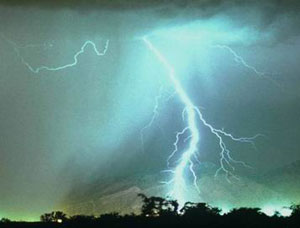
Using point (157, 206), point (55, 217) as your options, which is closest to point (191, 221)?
point (157, 206)

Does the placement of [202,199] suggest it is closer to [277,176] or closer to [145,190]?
[145,190]

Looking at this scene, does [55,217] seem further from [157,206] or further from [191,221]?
[191,221]

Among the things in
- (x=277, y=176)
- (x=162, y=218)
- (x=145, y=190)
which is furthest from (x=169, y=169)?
(x=162, y=218)

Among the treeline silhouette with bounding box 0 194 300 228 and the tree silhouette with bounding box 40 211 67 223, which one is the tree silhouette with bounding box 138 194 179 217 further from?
the tree silhouette with bounding box 40 211 67 223

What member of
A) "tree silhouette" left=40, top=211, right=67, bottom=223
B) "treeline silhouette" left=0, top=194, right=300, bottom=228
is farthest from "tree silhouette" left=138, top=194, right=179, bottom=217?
"tree silhouette" left=40, top=211, right=67, bottom=223

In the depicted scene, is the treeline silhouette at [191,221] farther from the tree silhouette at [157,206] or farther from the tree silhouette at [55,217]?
the tree silhouette at [55,217]

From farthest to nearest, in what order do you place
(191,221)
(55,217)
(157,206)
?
(55,217) < (157,206) < (191,221)

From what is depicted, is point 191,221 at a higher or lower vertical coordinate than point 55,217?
lower

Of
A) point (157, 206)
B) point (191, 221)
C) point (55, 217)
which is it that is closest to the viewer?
point (191, 221)

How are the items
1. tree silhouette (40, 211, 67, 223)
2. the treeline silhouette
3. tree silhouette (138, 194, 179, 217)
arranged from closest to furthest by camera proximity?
the treeline silhouette, tree silhouette (138, 194, 179, 217), tree silhouette (40, 211, 67, 223)

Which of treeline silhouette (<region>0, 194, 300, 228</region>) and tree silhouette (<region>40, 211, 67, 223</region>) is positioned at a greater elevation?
tree silhouette (<region>40, 211, 67, 223</region>)

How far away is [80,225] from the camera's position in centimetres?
1062

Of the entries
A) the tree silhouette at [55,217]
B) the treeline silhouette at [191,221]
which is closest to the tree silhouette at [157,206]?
the treeline silhouette at [191,221]

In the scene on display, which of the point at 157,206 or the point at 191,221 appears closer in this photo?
the point at 191,221
